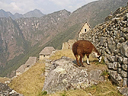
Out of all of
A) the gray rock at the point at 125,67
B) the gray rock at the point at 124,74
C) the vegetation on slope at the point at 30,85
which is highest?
the gray rock at the point at 125,67

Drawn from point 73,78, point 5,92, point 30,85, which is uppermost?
point 73,78

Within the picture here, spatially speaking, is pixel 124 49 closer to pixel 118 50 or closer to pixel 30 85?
pixel 118 50

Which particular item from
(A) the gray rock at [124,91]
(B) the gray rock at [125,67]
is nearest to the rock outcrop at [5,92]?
(A) the gray rock at [124,91]

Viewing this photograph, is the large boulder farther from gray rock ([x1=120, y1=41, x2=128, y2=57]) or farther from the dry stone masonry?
gray rock ([x1=120, y1=41, x2=128, y2=57])

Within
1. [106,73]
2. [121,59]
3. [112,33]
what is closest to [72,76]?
[106,73]

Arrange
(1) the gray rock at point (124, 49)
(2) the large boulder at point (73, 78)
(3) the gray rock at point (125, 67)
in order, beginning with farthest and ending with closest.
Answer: (2) the large boulder at point (73, 78) < (1) the gray rock at point (124, 49) < (3) the gray rock at point (125, 67)

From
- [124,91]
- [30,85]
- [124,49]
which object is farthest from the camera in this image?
[30,85]

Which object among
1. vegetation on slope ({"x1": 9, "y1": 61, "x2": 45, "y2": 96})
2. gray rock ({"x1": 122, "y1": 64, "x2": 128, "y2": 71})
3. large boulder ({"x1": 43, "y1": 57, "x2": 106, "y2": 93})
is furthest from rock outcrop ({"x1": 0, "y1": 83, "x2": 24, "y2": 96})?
gray rock ({"x1": 122, "y1": 64, "x2": 128, "y2": 71})

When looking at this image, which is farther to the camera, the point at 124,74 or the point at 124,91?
the point at 124,74

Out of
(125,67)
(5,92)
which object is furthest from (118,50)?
(5,92)

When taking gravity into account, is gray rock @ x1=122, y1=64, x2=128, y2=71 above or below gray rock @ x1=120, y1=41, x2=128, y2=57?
below

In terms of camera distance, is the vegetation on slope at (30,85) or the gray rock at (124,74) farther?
the vegetation on slope at (30,85)

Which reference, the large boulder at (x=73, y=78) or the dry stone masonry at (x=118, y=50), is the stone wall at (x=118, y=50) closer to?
the dry stone masonry at (x=118, y=50)

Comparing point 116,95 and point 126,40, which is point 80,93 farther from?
point 126,40
